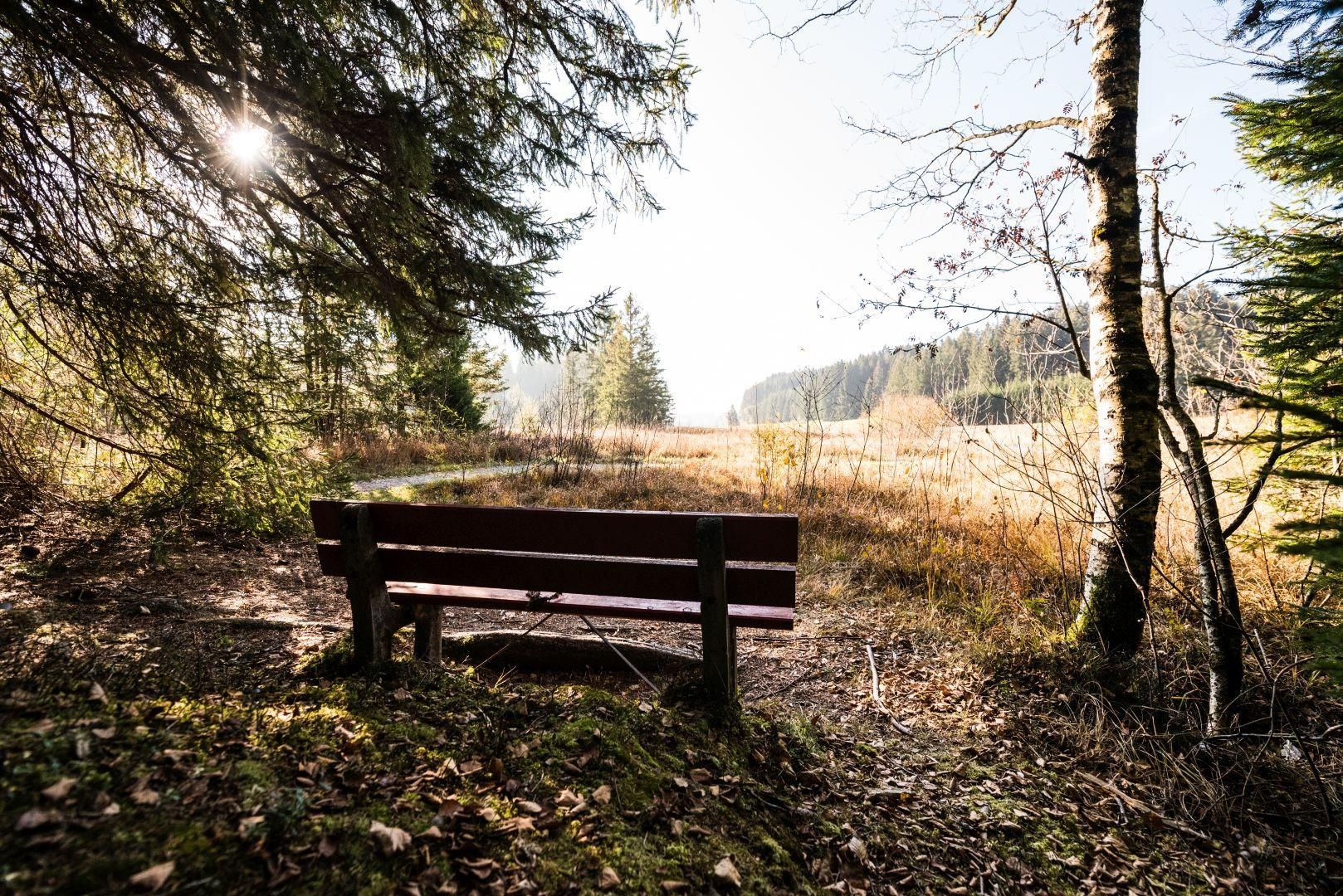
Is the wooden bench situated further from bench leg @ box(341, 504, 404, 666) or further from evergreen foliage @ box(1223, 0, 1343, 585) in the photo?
evergreen foliage @ box(1223, 0, 1343, 585)

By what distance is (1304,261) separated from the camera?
281cm

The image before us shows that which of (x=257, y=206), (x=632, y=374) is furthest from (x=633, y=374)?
(x=257, y=206)

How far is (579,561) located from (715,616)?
0.73 metres

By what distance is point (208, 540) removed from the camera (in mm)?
5559

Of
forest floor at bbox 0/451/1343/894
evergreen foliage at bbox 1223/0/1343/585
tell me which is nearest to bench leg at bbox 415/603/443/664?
forest floor at bbox 0/451/1343/894

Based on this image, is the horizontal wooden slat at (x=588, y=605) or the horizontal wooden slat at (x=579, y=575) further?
the horizontal wooden slat at (x=588, y=605)

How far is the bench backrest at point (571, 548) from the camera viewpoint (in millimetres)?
2422

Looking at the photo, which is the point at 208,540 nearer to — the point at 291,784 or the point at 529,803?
the point at 291,784

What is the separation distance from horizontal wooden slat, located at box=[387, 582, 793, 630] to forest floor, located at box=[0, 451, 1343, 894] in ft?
1.33

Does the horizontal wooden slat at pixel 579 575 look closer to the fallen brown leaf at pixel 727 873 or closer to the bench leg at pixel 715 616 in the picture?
the bench leg at pixel 715 616

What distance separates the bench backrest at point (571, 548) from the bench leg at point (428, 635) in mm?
581

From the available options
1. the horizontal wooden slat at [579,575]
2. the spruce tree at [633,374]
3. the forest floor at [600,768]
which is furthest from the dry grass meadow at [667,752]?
the spruce tree at [633,374]

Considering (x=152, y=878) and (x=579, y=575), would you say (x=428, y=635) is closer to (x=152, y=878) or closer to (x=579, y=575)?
(x=579, y=575)

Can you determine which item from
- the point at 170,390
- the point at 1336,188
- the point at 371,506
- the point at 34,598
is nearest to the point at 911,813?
the point at 371,506
